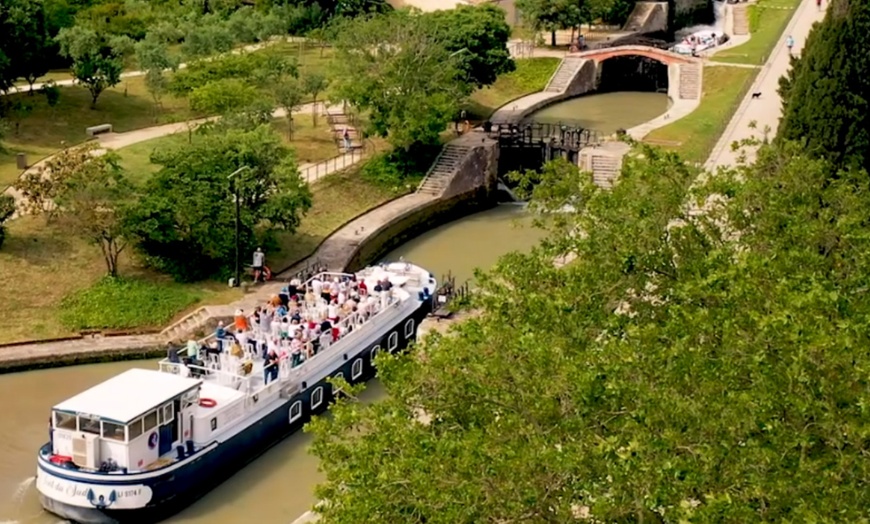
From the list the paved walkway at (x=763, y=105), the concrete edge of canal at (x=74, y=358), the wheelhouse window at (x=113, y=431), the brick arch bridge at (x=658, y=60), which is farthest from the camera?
the brick arch bridge at (x=658, y=60)

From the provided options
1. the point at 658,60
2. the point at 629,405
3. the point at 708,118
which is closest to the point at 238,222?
the point at 629,405

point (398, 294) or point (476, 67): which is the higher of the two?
point (476, 67)

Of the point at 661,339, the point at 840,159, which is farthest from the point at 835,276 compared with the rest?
the point at 840,159

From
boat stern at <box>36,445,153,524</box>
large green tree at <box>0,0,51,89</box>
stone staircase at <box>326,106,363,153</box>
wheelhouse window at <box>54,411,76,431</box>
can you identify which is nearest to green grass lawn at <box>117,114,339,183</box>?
stone staircase at <box>326,106,363,153</box>

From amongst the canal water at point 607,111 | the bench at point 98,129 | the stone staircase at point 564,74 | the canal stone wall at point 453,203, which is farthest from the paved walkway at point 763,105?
the bench at point 98,129

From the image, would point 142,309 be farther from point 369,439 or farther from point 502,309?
point 369,439

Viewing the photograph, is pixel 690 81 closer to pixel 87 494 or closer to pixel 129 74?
pixel 129 74

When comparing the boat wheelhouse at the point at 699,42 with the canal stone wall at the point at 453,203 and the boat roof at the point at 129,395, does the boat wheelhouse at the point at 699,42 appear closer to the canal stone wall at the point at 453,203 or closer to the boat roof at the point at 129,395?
the canal stone wall at the point at 453,203
